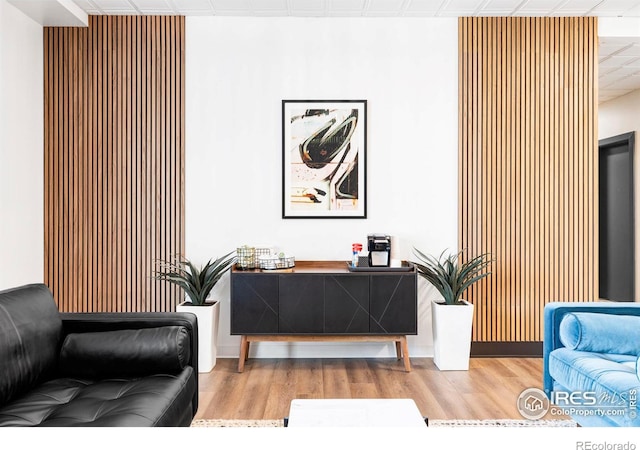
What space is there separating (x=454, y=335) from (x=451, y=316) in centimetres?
15

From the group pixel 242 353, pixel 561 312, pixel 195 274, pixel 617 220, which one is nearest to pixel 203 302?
pixel 195 274

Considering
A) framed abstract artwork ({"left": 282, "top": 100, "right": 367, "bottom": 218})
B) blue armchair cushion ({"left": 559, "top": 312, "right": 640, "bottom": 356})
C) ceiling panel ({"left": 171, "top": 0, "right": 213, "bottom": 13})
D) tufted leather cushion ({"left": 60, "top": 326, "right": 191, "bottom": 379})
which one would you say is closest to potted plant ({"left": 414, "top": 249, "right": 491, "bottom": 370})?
framed abstract artwork ({"left": 282, "top": 100, "right": 367, "bottom": 218})

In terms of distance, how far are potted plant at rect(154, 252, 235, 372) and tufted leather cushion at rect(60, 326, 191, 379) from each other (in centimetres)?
132

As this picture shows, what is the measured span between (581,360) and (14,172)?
12.9ft

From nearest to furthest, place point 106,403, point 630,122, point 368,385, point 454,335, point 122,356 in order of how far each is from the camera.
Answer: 1. point 106,403
2. point 122,356
3. point 368,385
4. point 454,335
5. point 630,122

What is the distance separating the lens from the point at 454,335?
139 inches

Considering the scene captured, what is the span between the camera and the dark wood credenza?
342 cm

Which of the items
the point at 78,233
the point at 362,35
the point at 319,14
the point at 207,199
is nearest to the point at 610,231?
the point at 362,35

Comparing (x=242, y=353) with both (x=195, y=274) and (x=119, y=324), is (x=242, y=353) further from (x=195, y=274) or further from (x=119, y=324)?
(x=119, y=324)

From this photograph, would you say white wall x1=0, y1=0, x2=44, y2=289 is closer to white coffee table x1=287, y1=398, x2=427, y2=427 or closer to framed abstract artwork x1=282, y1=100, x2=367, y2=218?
framed abstract artwork x1=282, y1=100, x2=367, y2=218

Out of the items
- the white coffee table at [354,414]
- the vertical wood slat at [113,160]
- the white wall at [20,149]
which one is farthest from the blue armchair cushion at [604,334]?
the white wall at [20,149]

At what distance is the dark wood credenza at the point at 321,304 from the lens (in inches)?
135

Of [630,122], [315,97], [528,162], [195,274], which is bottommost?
[195,274]

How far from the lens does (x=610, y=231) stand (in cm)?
613
